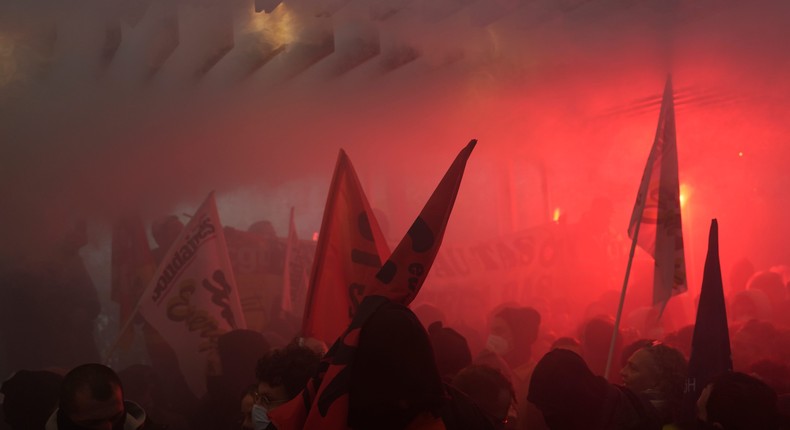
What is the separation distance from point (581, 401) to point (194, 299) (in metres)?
2.55

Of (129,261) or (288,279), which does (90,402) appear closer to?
(288,279)

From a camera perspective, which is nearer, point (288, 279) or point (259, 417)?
point (259, 417)

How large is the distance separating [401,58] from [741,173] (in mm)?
6452

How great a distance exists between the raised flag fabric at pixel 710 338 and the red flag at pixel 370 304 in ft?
4.43

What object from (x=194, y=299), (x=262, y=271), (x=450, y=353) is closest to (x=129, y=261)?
(x=262, y=271)

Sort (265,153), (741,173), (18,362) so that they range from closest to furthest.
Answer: (18,362)
(265,153)
(741,173)

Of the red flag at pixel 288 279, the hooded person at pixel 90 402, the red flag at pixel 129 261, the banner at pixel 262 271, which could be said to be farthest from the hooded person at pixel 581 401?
the red flag at pixel 129 261

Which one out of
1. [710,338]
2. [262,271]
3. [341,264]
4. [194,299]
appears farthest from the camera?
[262,271]

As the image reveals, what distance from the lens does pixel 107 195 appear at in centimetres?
545

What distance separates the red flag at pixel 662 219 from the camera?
13.5ft

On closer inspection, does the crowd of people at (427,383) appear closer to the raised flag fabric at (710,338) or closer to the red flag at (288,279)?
the raised flag fabric at (710,338)

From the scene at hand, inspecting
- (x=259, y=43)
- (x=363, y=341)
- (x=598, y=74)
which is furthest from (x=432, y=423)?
(x=598, y=74)

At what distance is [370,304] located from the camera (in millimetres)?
1838

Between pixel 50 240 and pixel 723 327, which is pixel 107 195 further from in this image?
pixel 723 327
